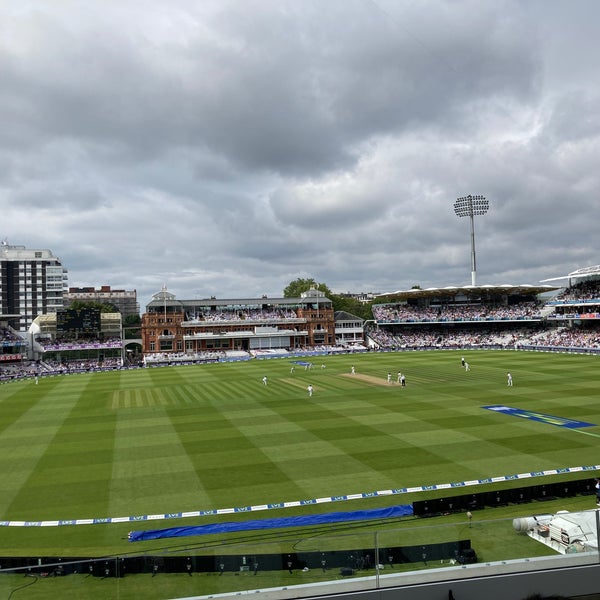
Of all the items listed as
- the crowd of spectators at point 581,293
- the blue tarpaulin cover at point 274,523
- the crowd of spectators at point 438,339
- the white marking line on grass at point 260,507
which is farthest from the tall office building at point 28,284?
the blue tarpaulin cover at point 274,523

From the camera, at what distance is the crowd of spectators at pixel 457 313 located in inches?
3248

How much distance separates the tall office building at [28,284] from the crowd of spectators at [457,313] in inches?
2592

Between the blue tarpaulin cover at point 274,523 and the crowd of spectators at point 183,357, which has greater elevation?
the crowd of spectators at point 183,357

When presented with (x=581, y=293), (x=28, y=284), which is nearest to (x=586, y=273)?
(x=581, y=293)

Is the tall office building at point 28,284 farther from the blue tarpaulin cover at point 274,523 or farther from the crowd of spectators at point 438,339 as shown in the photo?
the blue tarpaulin cover at point 274,523

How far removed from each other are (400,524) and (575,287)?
74215 mm

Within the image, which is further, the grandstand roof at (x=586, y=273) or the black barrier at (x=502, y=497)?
the grandstand roof at (x=586, y=273)

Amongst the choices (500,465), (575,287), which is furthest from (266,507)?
(575,287)

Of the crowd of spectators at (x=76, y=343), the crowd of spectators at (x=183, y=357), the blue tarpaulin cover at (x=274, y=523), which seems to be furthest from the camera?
the crowd of spectators at (x=76, y=343)

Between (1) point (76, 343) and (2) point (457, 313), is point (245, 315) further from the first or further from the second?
(2) point (457, 313)

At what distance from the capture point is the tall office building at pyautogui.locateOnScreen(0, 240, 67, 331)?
106m

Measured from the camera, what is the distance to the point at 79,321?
74.4 m

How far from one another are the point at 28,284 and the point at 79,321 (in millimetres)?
41116

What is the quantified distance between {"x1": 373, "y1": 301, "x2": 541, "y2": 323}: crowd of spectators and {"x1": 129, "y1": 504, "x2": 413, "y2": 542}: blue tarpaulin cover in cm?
7275
